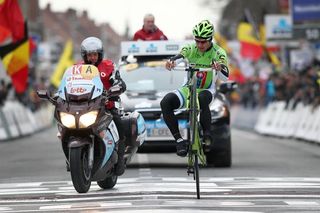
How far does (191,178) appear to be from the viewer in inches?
647

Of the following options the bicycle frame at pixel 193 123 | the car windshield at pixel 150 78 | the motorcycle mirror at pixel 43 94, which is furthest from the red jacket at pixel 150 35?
the motorcycle mirror at pixel 43 94

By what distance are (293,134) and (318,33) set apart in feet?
24.7

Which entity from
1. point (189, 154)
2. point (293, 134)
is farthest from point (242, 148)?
point (189, 154)

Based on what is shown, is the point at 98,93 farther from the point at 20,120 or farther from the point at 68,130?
the point at 20,120

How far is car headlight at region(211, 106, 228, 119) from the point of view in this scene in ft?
62.4

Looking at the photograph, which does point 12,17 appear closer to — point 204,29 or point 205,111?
point 205,111

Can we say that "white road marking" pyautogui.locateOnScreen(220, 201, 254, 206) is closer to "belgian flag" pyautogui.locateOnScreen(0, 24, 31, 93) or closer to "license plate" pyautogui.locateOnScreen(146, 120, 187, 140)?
"license plate" pyautogui.locateOnScreen(146, 120, 187, 140)

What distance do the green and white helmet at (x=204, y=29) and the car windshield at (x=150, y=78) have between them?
5.50m

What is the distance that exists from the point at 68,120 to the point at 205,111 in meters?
1.87

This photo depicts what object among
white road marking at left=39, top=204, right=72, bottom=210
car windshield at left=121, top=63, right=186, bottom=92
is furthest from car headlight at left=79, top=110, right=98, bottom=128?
car windshield at left=121, top=63, right=186, bottom=92

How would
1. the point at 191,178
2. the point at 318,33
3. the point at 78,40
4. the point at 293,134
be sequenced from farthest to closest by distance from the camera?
the point at 78,40 < the point at 318,33 < the point at 293,134 < the point at 191,178

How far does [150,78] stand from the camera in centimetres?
2002

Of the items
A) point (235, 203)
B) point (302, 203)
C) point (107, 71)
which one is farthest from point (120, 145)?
point (302, 203)

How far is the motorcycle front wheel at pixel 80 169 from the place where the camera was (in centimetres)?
1310
